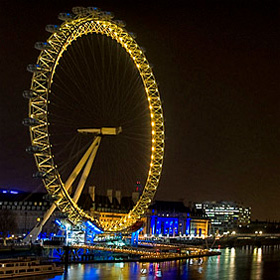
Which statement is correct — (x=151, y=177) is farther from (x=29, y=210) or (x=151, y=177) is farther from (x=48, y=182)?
(x=29, y=210)

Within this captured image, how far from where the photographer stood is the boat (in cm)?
2556

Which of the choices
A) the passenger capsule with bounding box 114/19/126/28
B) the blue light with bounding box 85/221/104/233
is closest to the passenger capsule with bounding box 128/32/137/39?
the passenger capsule with bounding box 114/19/126/28

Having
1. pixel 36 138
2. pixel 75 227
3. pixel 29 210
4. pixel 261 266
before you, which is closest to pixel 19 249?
pixel 75 227

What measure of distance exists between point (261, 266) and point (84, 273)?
16.7 metres

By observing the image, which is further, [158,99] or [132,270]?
[158,99]

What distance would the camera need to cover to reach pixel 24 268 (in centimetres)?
2653

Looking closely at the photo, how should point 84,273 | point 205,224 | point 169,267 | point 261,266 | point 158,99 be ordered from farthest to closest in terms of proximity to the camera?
point 205,224
point 261,266
point 158,99
point 169,267
point 84,273

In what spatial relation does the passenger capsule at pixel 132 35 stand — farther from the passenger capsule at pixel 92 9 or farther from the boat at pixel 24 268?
the boat at pixel 24 268

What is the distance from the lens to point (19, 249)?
1426 inches

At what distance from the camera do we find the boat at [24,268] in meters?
25.6

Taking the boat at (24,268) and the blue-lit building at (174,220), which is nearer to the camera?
the boat at (24,268)

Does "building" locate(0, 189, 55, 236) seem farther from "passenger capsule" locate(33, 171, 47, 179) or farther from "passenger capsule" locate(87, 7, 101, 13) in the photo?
"passenger capsule" locate(87, 7, 101, 13)

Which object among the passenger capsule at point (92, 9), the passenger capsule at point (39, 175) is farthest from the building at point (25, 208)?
the passenger capsule at point (92, 9)

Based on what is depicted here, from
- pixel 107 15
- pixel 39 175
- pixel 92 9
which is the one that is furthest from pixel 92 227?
pixel 92 9
